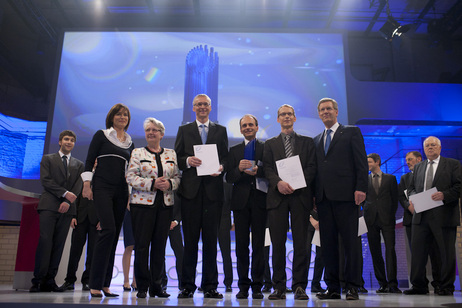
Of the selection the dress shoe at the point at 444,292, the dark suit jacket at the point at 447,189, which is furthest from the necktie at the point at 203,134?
the dress shoe at the point at 444,292

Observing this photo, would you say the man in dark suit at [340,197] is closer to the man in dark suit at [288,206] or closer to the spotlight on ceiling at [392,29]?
the man in dark suit at [288,206]

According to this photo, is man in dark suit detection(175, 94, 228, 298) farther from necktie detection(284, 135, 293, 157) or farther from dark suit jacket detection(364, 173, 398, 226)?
dark suit jacket detection(364, 173, 398, 226)

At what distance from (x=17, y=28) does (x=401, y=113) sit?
976 cm

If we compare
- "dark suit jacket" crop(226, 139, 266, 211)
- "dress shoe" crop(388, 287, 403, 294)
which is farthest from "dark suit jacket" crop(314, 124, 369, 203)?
"dress shoe" crop(388, 287, 403, 294)

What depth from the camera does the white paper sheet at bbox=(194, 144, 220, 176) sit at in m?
2.75

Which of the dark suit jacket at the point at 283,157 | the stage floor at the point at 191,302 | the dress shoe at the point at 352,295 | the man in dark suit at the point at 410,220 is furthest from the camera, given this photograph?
the man in dark suit at the point at 410,220

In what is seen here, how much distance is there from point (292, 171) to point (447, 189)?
1787 millimetres

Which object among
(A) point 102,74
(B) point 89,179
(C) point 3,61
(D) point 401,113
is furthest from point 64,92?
(D) point 401,113

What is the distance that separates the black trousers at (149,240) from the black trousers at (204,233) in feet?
0.56

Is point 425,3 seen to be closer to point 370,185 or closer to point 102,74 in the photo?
point 370,185

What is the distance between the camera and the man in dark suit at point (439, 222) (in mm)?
3450

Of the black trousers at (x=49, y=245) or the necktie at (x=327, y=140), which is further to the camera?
the black trousers at (x=49, y=245)

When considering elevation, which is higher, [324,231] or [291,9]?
[291,9]

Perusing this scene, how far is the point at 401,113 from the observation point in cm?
832
